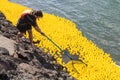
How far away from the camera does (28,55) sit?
16.3 metres

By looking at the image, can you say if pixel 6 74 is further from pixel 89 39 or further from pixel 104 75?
pixel 89 39

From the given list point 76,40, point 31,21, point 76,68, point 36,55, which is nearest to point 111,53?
point 76,40

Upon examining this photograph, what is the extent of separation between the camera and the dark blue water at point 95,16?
94.9 ft

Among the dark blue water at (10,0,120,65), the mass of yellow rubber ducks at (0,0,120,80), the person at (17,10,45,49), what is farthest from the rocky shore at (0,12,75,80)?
the dark blue water at (10,0,120,65)

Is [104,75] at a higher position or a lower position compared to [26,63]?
lower

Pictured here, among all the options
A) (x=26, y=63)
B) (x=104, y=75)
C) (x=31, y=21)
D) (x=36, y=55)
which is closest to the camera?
(x=26, y=63)

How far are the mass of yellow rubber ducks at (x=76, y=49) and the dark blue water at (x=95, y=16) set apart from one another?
1.55 meters

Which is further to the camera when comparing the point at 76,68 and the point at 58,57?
the point at 58,57

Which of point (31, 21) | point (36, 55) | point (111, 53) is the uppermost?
point (31, 21)

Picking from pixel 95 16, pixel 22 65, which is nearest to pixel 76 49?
pixel 22 65

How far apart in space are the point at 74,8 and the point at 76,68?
21.3 metres

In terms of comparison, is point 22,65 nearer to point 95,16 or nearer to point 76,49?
point 76,49

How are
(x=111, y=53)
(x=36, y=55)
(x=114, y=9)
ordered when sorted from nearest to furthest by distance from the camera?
(x=36, y=55)
(x=111, y=53)
(x=114, y=9)

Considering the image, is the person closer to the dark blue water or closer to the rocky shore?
the rocky shore
